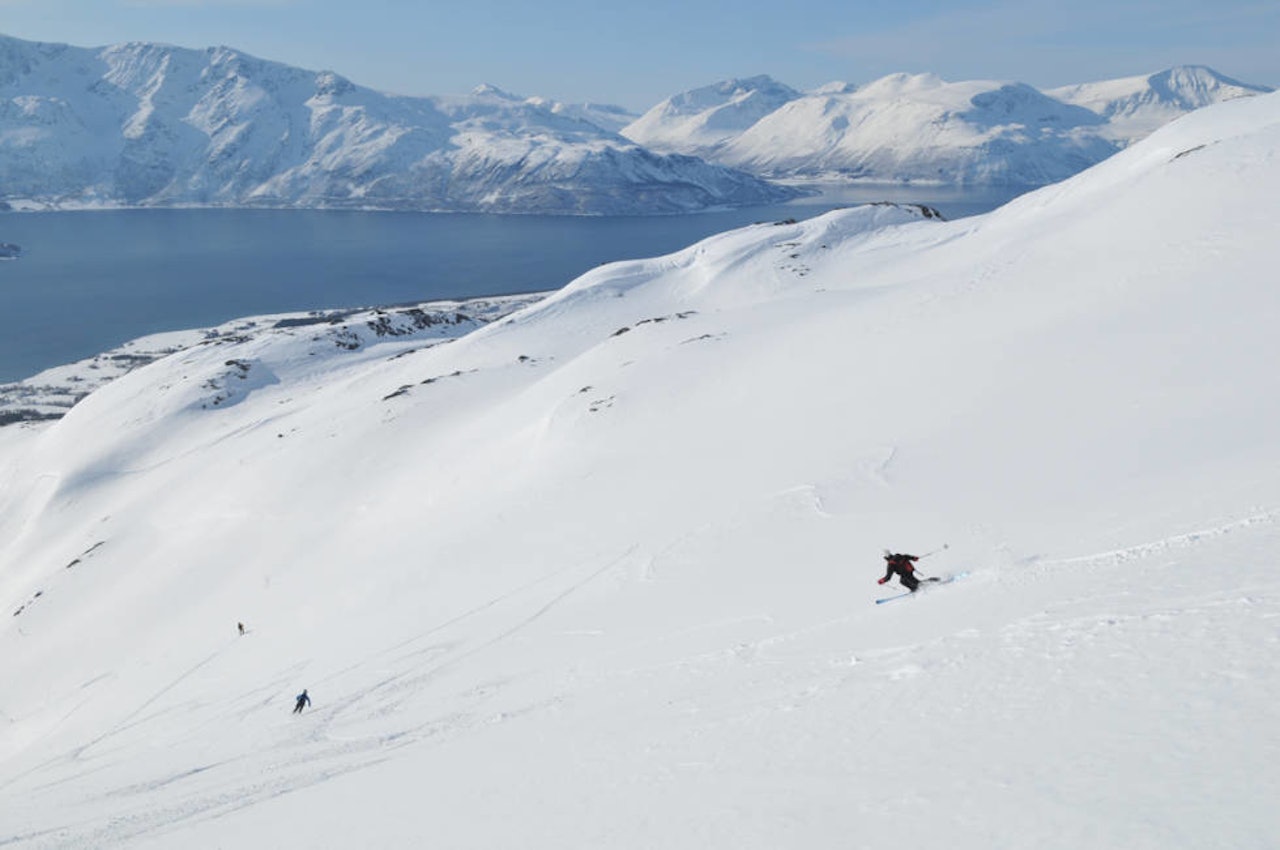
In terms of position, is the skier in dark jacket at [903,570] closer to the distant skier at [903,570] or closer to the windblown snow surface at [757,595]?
the distant skier at [903,570]

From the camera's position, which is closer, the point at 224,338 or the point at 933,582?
the point at 933,582

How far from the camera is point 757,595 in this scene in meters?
19.7

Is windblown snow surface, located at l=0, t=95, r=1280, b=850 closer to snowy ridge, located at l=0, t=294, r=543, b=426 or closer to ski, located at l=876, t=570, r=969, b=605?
ski, located at l=876, t=570, r=969, b=605

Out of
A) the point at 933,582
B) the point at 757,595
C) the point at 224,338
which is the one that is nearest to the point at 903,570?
the point at 933,582

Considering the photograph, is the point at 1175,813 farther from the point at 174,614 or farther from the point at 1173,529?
the point at 174,614

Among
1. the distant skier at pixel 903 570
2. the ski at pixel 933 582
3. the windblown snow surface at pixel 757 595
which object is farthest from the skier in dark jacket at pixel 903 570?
the windblown snow surface at pixel 757 595

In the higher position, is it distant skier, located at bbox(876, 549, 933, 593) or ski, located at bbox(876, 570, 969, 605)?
distant skier, located at bbox(876, 549, 933, 593)

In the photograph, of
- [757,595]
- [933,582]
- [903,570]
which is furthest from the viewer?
[757,595]

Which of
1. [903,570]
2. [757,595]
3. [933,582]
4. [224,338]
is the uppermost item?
[224,338]

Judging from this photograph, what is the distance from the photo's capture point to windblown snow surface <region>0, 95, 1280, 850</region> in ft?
32.2

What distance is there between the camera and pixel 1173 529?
15055mm

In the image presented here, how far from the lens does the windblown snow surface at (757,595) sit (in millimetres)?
9805

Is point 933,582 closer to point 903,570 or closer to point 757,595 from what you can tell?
point 903,570

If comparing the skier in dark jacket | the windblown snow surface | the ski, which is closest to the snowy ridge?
the windblown snow surface
